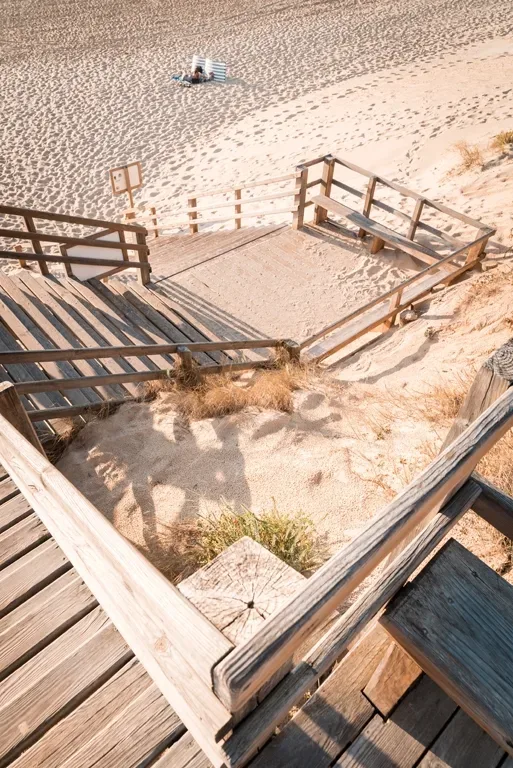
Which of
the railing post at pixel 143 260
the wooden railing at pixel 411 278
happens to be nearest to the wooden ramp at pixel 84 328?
the railing post at pixel 143 260

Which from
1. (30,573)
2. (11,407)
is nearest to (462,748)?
A: (30,573)

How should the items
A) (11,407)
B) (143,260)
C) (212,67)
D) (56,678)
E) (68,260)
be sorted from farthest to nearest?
1. (212,67)
2. (143,260)
3. (68,260)
4. (11,407)
5. (56,678)

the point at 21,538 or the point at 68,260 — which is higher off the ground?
the point at 21,538

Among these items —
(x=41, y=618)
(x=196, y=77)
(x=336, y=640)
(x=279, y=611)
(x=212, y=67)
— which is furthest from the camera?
(x=212, y=67)

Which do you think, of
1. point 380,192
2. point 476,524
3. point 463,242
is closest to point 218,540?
point 476,524

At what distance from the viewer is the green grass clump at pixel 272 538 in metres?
3.21

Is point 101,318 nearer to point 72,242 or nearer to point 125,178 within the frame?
point 72,242

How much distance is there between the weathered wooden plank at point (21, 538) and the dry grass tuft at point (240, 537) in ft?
3.29

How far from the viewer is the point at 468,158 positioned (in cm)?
1116

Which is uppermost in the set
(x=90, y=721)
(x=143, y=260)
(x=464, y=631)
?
(x=464, y=631)

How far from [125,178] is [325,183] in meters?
4.16

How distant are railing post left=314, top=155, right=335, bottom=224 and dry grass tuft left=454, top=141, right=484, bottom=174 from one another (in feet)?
10.1

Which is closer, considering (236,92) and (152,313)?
(152,313)

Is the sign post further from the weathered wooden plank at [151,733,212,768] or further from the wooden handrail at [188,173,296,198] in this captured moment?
the weathered wooden plank at [151,733,212,768]
